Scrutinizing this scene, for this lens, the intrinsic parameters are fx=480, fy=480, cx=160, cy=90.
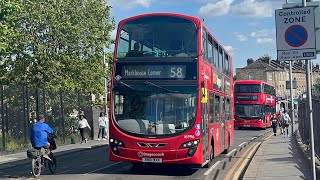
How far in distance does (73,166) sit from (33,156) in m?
3.35

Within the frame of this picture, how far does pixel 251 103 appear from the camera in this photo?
42.1 m

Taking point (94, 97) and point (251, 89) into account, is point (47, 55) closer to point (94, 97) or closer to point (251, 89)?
point (94, 97)

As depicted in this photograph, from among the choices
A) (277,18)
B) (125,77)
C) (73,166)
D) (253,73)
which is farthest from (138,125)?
(253,73)

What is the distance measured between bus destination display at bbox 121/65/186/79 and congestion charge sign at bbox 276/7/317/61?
520 cm

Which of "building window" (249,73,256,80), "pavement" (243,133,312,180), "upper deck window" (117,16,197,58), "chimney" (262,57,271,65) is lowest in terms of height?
"pavement" (243,133,312,180)

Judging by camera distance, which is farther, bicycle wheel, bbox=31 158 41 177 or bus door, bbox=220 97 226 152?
bus door, bbox=220 97 226 152

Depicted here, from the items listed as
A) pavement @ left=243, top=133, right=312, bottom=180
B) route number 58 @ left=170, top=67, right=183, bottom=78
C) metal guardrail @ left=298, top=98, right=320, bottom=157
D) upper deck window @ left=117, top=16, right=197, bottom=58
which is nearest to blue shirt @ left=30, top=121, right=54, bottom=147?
upper deck window @ left=117, top=16, right=197, bottom=58

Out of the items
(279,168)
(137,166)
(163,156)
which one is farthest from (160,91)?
(279,168)

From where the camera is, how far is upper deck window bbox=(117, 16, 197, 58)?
13516 millimetres

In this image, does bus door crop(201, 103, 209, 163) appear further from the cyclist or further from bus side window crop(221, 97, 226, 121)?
the cyclist

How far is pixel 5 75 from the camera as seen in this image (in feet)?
104

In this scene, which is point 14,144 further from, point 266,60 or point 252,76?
point 266,60

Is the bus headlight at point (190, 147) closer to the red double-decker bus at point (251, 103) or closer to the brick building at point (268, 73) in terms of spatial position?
the red double-decker bus at point (251, 103)

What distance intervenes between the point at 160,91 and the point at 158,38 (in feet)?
5.07
